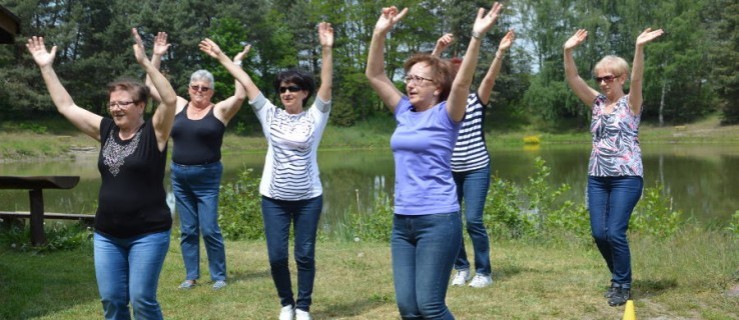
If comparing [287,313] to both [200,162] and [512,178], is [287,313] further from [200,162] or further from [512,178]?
[512,178]

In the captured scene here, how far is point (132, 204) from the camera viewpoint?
3.93m

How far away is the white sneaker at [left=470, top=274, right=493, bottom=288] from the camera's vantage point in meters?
6.12

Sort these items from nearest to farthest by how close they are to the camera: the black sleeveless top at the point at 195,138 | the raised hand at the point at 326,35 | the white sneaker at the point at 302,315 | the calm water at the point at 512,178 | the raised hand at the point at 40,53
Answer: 1. the raised hand at the point at 40,53
2. the raised hand at the point at 326,35
3. the white sneaker at the point at 302,315
4. the black sleeveless top at the point at 195,138
5. the calm water at the point at 512,178

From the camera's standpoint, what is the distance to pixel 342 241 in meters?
9.75

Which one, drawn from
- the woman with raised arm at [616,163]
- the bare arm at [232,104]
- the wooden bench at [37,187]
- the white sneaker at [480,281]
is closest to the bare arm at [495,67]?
the woman with raised arm at [616,163]

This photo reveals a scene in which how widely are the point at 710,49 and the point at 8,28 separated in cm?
4651

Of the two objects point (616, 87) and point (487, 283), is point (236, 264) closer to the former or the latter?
point (487, 283)

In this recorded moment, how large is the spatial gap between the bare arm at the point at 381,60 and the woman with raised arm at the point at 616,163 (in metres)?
1.89

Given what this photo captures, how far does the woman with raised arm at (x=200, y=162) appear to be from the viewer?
611cm

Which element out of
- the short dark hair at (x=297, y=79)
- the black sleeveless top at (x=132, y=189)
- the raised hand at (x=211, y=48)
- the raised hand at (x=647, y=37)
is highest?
the raised hand at (x=647, y=37)

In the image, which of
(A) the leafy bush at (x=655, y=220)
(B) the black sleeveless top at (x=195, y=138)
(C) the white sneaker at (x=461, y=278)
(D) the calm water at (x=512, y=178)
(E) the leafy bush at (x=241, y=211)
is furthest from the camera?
(D) the calm water at (x=512, y=178)

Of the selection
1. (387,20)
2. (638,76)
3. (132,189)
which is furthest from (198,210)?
(638,76)

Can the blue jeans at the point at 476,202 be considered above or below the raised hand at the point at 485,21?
below

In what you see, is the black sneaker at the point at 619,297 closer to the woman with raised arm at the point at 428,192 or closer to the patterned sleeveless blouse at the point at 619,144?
the patterned sleeveless blouse at the point at 619,144
